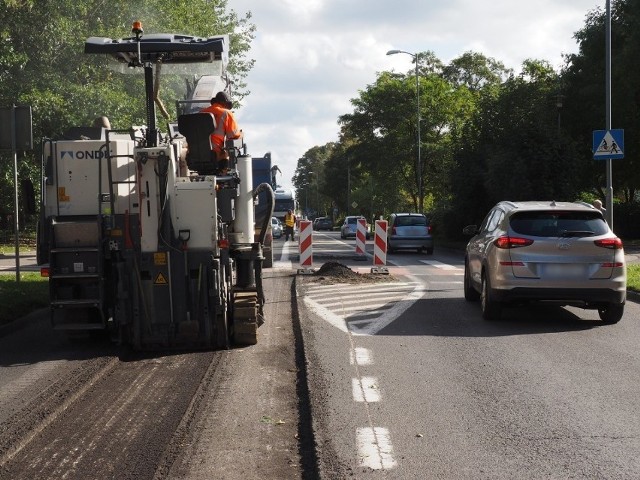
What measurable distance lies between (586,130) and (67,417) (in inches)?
1540

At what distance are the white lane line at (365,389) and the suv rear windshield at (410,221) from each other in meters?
26.8

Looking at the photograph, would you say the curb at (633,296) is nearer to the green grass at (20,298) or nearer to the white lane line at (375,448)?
the green grass at (20,298)

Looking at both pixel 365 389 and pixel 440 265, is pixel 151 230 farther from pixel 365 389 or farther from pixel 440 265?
pixel 440 265

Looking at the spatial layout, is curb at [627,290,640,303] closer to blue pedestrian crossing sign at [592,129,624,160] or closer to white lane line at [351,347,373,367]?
blue pedestrian crossing sign at [592,129,624,160]

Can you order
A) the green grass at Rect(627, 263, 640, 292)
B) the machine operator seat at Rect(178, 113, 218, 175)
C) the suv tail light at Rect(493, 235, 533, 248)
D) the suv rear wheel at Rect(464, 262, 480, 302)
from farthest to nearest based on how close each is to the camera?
the green grass at Rect(627, 263, 640, 292)
the suv rear wheel at Rect(464, 262, 480, 302)
the suv tail light at Rect(493, 235, 533, 248)
the machine operator seat at Rect(178, 113, 218, 175)

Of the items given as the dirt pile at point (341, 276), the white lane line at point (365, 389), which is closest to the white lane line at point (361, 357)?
the white lane line at point (365, 389)

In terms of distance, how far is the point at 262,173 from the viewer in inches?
992

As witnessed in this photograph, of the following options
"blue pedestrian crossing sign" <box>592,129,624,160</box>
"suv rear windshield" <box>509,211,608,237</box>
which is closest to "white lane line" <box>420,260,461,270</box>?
"blue pedestrian crossing sign" <box>592,129,624,160</box>

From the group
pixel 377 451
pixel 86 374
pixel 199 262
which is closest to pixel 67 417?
pixel 86 374

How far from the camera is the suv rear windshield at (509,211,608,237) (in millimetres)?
12664

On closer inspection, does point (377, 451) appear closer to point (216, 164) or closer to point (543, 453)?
point (543, 453)

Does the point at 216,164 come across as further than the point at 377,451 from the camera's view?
Yes

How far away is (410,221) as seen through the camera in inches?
1396

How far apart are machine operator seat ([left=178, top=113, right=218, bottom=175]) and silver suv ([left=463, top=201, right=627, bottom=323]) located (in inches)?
176
